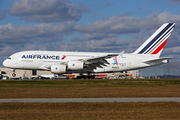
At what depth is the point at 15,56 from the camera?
44.6m

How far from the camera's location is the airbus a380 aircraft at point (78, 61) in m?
43.1

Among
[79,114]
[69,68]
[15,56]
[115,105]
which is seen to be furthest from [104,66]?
[79,114]


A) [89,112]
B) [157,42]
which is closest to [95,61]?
[157,42]

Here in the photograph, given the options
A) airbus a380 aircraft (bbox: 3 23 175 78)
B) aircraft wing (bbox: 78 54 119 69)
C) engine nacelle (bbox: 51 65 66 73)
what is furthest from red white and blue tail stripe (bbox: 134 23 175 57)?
engine nacelle (bbox: 51 65 66 73)

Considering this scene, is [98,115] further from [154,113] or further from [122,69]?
[122,69]

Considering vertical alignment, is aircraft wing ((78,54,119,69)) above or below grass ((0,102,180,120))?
above

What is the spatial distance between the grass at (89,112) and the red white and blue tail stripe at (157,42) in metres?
35.5

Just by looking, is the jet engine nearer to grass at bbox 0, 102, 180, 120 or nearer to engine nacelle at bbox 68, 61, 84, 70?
engine nacelle at bbox 68, 61, 84, 70

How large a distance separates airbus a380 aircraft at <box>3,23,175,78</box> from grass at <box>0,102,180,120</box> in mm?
27072

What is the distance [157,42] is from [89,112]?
40490 millimetres

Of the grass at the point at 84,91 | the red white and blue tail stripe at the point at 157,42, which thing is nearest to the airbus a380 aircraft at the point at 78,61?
the red white and blue tail stripe at the point at 157,42

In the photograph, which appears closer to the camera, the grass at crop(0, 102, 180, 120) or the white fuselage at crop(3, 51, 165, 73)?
the grass at crop(0, 102, 180, 120)

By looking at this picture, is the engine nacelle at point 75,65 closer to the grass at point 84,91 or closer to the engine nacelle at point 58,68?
the engine nacelle at point 58,68

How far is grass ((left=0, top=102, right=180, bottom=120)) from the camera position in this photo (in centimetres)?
1150
